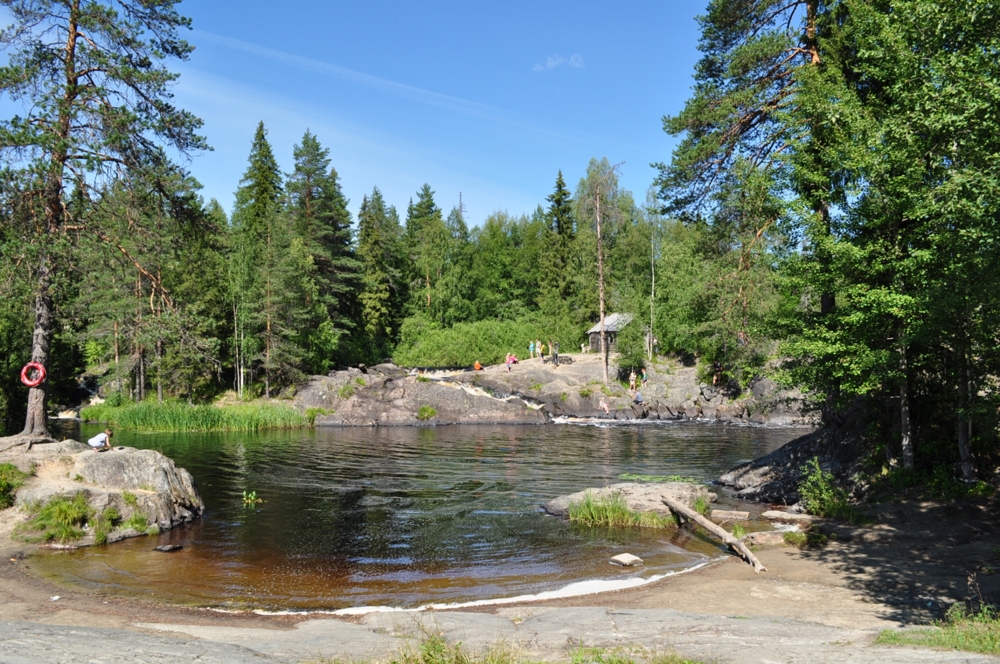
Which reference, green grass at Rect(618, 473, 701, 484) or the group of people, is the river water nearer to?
green grass at Rect(618, 473, 701, 484)

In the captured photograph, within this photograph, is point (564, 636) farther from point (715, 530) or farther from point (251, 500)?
point (251, 500)

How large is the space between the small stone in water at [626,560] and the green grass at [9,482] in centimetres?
1430

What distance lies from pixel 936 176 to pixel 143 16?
2044 cm

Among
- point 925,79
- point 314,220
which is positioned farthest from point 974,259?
point 314,220

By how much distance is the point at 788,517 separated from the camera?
17344 millimetres

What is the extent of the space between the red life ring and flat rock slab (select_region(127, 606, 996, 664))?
11227mm

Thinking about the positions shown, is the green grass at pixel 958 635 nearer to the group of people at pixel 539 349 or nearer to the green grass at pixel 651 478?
the green grass at pixel 651 478

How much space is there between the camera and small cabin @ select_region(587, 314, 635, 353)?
58.8 metres

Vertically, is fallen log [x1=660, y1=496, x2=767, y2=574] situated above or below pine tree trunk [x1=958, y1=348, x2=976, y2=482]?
below

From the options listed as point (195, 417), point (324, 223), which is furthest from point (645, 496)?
point (324, 223)

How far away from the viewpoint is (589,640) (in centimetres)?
894

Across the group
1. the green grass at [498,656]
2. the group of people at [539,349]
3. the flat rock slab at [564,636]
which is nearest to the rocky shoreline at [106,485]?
the flat rock slab at [564,636]

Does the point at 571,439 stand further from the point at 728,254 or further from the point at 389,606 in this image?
the point at 389,606

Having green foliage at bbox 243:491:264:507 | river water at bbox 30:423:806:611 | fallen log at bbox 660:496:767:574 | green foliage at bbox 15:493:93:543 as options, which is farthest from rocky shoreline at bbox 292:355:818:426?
green foliage at bbox 15:493:93:543
